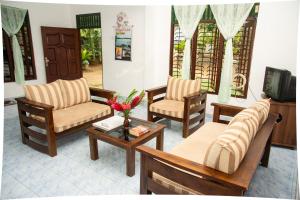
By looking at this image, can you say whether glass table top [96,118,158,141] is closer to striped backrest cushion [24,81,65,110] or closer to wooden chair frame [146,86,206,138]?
wooden chair frame [146,86,206,138]

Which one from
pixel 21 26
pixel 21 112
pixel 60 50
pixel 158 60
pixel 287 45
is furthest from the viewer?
pixel 60 50

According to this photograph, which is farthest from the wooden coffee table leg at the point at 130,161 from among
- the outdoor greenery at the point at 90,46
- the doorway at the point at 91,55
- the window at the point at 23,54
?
the outdoor greenery at the point at 90,46

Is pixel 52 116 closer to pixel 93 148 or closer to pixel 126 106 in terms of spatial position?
pixel 93 148

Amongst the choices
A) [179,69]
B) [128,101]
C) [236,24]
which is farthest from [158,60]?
[128,101]

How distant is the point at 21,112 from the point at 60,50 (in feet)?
10.5

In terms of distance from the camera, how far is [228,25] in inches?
137

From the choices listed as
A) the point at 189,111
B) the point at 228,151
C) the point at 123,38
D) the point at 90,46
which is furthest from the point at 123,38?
the point at 90,46

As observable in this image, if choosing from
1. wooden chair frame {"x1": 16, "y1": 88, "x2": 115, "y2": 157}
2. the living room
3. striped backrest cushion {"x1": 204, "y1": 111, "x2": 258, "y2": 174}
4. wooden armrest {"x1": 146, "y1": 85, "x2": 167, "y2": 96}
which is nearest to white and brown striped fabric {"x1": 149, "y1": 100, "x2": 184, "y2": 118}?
the living room

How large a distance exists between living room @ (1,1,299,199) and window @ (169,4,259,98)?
0.05ft

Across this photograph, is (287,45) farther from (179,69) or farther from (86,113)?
(86,113)

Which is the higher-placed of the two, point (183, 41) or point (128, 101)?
point (183, 41)

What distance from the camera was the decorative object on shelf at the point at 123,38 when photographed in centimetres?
465

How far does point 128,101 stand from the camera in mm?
2205

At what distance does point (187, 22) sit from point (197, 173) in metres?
3.17
